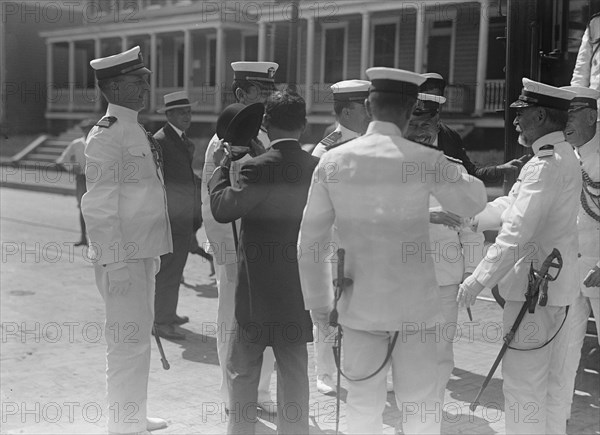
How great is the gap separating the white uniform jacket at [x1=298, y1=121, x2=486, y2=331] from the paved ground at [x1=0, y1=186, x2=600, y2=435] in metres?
1.82

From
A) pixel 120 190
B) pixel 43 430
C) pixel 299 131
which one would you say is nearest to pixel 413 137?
pixel 299 131

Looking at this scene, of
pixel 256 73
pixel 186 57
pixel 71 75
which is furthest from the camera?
pixel 71 75

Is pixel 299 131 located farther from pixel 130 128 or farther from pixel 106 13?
pixel 106 13

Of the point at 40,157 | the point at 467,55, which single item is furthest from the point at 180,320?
the point at 40,157

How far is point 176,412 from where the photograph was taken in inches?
206

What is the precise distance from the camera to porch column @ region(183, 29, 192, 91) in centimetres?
2852

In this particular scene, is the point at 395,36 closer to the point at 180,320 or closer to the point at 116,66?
the point at 180,320

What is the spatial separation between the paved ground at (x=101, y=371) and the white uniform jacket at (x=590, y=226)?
3.05ft

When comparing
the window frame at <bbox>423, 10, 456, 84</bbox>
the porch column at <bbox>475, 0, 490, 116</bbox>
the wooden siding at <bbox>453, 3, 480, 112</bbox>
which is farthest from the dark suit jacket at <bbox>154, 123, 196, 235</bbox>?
the window frame at <bbox>423, 10, 456, 84</bbox>

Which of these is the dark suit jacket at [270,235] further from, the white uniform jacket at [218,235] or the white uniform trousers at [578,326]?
the white uniform trousers at [578,326]

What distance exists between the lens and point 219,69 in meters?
27.8

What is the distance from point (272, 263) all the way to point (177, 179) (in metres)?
3.59

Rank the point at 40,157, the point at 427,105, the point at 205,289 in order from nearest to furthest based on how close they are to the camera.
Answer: the point at 427,105 < the point at 205,289 < the point at 40,157

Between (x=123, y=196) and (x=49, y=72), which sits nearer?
(x=123, y=196)
